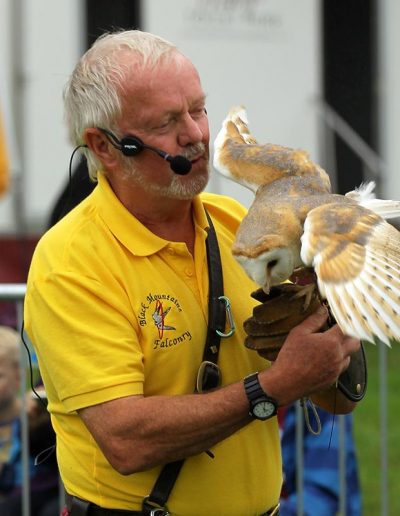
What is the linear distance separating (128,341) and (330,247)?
56 centimetres

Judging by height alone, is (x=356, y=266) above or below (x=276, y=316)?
above

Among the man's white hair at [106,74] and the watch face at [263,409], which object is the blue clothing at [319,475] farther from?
the man's white hair at [106,74]

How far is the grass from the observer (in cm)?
604

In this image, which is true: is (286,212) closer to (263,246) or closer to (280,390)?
(263,246)

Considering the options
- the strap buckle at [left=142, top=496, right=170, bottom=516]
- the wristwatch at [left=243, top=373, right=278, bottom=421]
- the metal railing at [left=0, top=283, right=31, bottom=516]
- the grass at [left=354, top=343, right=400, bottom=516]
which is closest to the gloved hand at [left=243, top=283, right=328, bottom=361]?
the wristwatch at [left=243, top=373, right=278, bottom=421]

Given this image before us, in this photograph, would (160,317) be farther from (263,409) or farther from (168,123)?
(168,123)

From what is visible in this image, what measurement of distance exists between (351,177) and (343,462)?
5961 millimetres

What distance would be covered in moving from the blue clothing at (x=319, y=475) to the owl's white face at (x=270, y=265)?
200 cm

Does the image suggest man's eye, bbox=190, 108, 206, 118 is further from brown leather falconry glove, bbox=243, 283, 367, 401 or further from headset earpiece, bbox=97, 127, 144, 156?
brown leather falconry glove, bbox=243, 283, 367, 401

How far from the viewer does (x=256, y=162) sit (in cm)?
279

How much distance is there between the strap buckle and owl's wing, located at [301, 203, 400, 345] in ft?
2.46

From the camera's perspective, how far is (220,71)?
29.0 ft

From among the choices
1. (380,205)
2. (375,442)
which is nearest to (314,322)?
(380,205)

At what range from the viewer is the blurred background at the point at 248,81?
8.16 m
